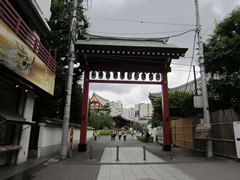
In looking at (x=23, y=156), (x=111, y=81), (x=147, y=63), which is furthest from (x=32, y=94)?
(x=147, y=63)

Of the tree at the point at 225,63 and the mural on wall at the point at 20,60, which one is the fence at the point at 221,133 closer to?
the tree at the point at 225,63

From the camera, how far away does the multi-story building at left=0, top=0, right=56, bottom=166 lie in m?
5.90

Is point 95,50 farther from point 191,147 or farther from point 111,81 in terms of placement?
point 191,147

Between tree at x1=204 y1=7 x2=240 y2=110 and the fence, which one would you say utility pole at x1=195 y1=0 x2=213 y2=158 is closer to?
tree at x1=204 y1=7 x2=240 y2=110

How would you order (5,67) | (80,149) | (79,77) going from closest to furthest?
(5,67), (80,149), (79,77)

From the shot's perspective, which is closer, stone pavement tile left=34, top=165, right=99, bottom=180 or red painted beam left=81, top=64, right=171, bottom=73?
stone pavement tile left=34, top=165, right=99, bottom=180

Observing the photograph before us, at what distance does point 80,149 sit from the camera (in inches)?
491

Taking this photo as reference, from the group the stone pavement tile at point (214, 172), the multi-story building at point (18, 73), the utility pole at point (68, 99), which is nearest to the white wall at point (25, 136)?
the multi-story building at point (18, 73)

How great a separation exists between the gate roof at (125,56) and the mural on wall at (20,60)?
464 cm

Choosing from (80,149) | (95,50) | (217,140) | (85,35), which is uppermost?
(85,35)

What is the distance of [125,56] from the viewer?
1329 centimetres

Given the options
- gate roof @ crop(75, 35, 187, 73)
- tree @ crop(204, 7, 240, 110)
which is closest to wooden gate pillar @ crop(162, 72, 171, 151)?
gate roof @ crop(75, 35, 187, 73)

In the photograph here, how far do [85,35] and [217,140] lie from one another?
13068 mm

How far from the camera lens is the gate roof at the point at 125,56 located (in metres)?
12.9
